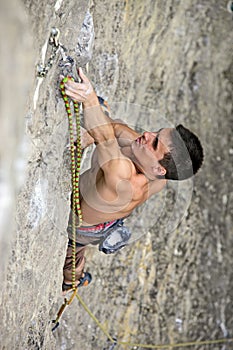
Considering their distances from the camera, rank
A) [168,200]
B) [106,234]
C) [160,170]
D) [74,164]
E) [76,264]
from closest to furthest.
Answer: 1. [74,164]
2. [160,170]
3. [106,234]
4. [76,264]
5. [168,200]

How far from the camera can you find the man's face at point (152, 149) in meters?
1.76

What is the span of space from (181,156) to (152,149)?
0.35 ft

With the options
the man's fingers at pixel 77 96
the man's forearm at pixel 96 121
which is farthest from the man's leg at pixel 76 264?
the man's fingers at pixel 77 96

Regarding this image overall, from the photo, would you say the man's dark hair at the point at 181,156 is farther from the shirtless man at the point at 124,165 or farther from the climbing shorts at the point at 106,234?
the climbing shorts at the point at 106,234

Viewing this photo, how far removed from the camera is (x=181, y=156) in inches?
71.1

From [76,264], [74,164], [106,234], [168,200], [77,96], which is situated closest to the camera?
[77,96]

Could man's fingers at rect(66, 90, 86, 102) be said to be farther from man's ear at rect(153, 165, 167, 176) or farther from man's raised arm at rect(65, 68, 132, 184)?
man's ear at rect(153, 165, 167, 176)

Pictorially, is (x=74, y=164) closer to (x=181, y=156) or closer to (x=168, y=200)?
(x=181, y=156)

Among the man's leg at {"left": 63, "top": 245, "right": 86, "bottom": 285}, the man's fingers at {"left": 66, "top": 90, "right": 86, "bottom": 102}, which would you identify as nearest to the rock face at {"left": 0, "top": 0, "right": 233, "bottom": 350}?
the man's leg at {"left": 63, "top": 245, "right": 86, "bottom": 285}

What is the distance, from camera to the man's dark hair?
1.77 m

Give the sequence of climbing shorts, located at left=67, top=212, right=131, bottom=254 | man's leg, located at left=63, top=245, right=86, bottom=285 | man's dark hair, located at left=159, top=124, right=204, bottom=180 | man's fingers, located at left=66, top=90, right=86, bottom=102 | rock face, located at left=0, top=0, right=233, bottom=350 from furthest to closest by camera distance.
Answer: rock face, located at left=0, top=0, right=233, bottom=350, man's leg, located at left=63, top=245, right=86, bottom=285, climbing shorts, located at left=67, top=212, right=131, bottom=254, man's dark hair, located at left=159, top=124, right=204, bottom=180, man's fingers, located at left=66, top=90, right=86, bottom=102

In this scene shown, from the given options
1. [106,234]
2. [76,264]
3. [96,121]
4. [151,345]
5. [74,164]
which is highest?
[96,121]

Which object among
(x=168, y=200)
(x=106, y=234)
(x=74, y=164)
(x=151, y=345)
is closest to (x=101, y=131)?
(x=74, y=164)

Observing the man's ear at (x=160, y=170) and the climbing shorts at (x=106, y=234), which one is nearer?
the man's ear at (x=160, y=170)
